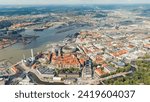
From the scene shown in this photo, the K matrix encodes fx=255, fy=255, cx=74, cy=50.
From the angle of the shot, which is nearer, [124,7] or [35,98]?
[35,98]

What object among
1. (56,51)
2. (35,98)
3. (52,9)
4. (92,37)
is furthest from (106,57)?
(35,98)

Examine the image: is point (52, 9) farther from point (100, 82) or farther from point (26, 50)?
point (100, 82)

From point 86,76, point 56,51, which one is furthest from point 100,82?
point 56,51

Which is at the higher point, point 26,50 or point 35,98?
point 26,50

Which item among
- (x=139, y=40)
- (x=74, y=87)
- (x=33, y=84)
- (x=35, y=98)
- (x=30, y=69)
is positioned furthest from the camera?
(x=139, y=40)

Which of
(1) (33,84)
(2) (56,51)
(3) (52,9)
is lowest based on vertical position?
(1) (33,84)

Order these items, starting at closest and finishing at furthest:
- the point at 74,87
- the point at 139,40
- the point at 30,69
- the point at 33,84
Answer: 1. the point at 74,87
2. the point at 33,84
3. the point at 30,69
4. the point at 139,40
